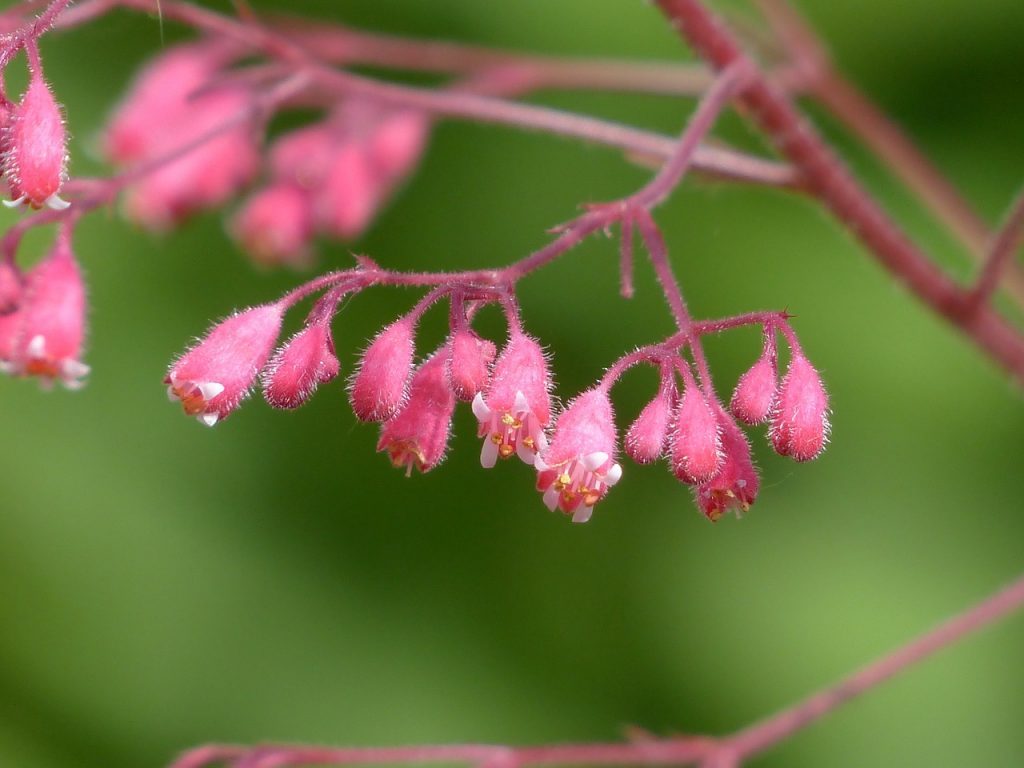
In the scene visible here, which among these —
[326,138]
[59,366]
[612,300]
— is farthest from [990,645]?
[59,366]

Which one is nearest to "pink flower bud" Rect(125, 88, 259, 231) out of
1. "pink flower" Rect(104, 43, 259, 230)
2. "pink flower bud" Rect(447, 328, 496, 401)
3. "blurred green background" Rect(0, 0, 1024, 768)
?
"pink flower" Rect(104, 43, 259, 230)

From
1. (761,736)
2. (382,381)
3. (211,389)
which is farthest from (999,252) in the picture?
(211,389)

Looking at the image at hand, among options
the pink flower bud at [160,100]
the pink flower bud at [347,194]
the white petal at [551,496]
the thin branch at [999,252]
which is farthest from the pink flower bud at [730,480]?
the pink flower bud at [160,100]

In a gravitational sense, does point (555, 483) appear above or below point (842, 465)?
below

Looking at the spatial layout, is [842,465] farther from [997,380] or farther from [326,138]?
[326,138]

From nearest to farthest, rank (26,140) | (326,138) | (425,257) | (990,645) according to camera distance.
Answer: (26,140) < (326,138) < (990,645) < (425,257)

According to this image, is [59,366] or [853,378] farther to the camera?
[853,378]

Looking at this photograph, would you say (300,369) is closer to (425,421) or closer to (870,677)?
(425,421)
